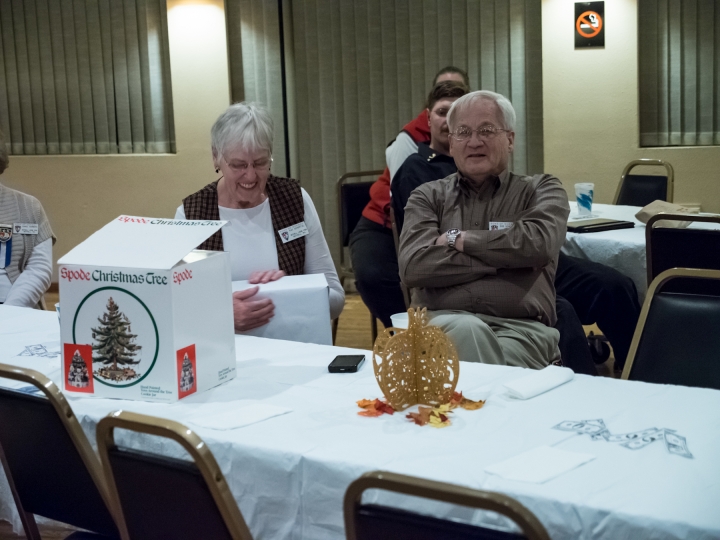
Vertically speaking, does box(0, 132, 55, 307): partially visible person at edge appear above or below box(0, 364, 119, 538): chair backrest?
above

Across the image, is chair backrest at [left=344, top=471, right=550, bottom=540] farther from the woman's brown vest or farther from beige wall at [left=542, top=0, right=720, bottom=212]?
beige wall at [left=542, top=0, right=720, bottom=212]

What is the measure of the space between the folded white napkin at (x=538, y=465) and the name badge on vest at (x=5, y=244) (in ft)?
8.73

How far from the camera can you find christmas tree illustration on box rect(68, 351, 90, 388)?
192 centimetres

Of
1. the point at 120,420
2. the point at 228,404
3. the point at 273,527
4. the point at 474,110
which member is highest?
the point at 474,110

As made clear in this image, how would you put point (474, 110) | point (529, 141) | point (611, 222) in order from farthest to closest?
point (529, 141) < point (611, 222) < point (474, 110)

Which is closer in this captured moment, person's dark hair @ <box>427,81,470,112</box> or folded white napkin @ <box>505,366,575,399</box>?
folded white napkin @ <box>505,366,575,399</box>

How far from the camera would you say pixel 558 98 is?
5789mm

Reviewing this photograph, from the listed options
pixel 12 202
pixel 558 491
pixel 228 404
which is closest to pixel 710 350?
pixel 558 491

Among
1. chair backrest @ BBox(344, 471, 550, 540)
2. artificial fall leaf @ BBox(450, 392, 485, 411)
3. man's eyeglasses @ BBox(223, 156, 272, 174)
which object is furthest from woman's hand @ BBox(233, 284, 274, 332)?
chair backrest @ BBox(344, 471, 550, 540)

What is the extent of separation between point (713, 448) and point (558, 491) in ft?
1.08

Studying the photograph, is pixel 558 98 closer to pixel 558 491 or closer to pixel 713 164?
pixel 713 164

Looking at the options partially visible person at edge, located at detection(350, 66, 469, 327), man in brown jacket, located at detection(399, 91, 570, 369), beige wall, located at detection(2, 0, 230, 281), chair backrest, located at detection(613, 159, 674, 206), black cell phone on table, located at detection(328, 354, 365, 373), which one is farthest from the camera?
beige wall, located at detection(2, 0, 230, 281)

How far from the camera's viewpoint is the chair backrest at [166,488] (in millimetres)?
1235

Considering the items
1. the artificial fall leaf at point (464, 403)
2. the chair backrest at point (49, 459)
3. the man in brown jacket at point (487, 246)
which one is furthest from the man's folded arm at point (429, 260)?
the chair backrest at point (49, 459)
